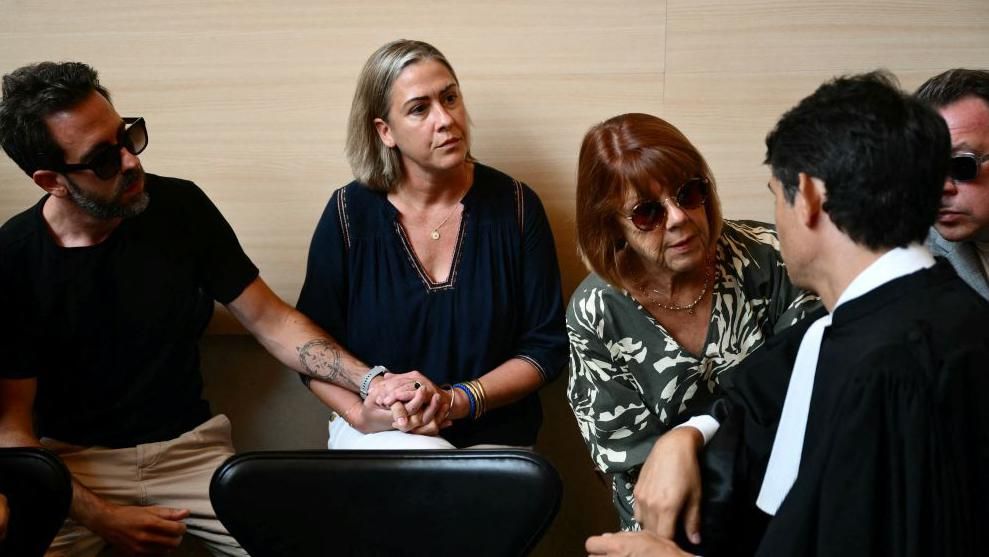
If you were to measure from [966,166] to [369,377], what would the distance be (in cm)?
145

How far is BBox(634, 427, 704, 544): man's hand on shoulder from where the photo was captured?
5.30 ft

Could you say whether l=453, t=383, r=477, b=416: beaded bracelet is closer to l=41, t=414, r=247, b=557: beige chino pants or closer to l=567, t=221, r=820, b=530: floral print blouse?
l=567, t=221, r=820, b=530: floral print blouse

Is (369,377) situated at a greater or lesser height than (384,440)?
greater

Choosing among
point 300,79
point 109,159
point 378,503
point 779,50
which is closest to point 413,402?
point 378,503

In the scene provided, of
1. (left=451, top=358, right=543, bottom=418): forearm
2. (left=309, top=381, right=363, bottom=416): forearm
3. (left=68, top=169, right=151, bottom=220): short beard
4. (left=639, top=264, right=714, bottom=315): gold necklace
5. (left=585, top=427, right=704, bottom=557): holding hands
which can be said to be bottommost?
(left=309, top=381, right=363, bottom=416): forearm

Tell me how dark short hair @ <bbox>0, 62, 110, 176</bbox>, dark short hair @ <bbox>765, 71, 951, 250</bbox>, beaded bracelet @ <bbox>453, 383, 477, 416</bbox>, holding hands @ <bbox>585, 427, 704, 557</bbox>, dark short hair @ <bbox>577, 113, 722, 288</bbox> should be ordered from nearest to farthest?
dark short hair @ <bbox>765, 71, 951, 250</bbox>
holding hands @ <bbox>585, 427, 704, 557</bbox>
dark short hair @ <bbox>577, 113, 722, 288</bbox>
dark short hair @ <bbox>0, 62, 110, 176</bbox>
beaded bracelet @ <bbox>453, 383, 477, 416</bbox>

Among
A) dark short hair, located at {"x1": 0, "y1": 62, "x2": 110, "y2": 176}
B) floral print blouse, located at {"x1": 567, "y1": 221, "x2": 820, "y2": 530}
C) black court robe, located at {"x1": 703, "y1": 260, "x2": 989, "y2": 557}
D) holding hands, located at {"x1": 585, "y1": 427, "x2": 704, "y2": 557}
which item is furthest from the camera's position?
dark short hair, located at {"x1": 0, "y1": 62, "x2": 110, "y2": 176}

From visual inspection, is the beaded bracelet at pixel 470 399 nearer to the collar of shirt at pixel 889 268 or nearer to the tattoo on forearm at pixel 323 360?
the tattoo on forearm at pixel 323 360

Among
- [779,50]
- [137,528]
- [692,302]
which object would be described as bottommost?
[137,528]

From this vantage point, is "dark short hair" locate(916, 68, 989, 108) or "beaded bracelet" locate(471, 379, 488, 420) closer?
"dark short hair" locate(916, 68, 989, 108)

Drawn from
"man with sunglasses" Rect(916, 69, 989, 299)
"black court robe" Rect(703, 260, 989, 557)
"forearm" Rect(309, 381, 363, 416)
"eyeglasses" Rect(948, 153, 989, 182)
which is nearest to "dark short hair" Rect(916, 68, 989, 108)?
"man with sunglasses" Rect(916, 69, 989, 299)

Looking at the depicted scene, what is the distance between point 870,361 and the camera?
49.2 inches

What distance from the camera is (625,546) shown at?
1.54 m

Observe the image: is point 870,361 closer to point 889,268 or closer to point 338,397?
point 889,268
